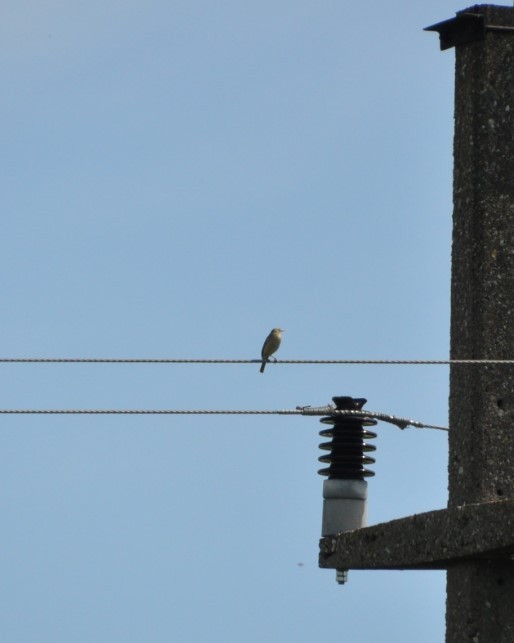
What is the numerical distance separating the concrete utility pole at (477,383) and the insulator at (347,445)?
0.56 m

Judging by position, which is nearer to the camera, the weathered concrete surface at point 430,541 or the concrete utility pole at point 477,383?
the weathered concrete surface at point 430,541

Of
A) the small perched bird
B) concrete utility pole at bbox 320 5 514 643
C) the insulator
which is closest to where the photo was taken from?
concrete utility pole at bbox 320 5 514 643

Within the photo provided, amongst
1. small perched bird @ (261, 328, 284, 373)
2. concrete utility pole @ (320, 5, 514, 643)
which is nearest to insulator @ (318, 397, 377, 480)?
concrete utility pole @ (320, 5, 514, 643)

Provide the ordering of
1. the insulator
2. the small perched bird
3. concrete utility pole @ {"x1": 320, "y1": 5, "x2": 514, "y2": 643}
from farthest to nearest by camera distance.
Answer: the small perched bird → the insulator → concrete utility pole @ {"x1": 320, "y1": 5, "x2": 514, "y2": 643}

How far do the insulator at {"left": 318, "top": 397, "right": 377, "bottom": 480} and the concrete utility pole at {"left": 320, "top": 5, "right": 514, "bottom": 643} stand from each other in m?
0.56

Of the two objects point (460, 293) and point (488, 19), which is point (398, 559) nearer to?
point (460, 293)

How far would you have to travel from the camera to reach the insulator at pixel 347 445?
909cm

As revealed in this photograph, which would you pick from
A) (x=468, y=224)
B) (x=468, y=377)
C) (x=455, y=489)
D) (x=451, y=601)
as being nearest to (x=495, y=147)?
(x=468, y=224)

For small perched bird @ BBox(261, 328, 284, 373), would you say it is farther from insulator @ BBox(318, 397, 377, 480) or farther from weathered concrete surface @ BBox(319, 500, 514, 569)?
weathered concrete surface @ BBox(319, 500, 514, 569)

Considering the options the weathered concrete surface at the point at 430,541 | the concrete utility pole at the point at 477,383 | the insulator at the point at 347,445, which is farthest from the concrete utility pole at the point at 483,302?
the insulator at the point at 347,445

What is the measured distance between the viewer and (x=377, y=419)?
9555mm

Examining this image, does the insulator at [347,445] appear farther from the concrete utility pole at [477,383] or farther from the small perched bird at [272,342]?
the small perched bird at [272,342]

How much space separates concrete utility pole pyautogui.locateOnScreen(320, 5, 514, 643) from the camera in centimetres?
761

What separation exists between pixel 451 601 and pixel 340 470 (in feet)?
4.63
